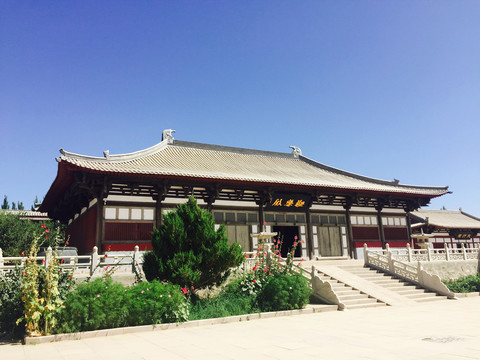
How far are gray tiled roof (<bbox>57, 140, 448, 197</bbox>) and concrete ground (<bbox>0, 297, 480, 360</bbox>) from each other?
789 cm

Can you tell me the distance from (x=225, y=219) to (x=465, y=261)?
1260 centimetres

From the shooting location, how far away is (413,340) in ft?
21.2

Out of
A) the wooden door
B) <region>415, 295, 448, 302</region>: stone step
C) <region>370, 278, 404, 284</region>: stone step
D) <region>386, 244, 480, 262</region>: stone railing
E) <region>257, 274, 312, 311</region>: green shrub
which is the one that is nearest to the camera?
<region>257, 274, 312, 311</region>: green shrub

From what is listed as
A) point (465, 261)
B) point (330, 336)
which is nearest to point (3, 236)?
point (330, 336)

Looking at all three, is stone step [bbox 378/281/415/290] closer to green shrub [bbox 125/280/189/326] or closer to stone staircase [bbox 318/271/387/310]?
stone staircase [bbox 318/271/387/310]

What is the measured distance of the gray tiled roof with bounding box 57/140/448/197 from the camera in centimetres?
1524

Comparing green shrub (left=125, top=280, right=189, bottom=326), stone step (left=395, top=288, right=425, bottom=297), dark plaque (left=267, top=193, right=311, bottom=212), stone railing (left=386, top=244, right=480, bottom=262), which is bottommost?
stone step (left=395, top=288, right=425, bottom=297)

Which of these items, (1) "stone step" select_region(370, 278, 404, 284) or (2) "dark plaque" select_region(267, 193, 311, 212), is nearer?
(1) "stone step" select_region(370, 278, 404, 284)

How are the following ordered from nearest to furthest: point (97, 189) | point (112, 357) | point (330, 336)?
point (112, 357)
point (330, 336)
point (97, 189)

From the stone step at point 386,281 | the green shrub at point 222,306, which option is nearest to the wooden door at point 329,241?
the stone step at point 386,281

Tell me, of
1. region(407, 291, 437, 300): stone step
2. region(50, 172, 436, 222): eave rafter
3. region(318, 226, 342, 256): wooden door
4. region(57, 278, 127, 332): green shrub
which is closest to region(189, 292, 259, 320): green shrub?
region(57, 278, 127, 332): green shrub

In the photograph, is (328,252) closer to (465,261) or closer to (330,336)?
(465,261)

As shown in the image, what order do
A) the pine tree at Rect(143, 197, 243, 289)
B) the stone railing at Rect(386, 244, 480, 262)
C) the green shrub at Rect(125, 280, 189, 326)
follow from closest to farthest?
the green shrub at Rect(125, 280, 189, 326) → the pine tree at Rect(143, 197, 243, 289) → the stone railing at Rect(386, 244, 480, 262)

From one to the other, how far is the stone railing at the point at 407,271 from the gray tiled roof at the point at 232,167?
360 cm
